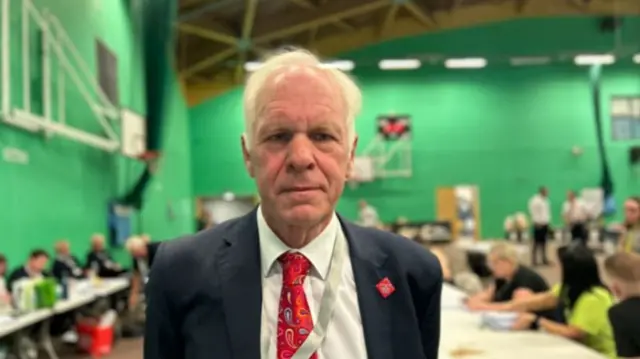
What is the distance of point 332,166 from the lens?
101cm

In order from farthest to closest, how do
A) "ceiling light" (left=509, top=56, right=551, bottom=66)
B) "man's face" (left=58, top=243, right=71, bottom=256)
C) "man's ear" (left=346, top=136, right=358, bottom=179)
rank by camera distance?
"ceiling light" (left=509, top=56, right=551, bottom=66) → "man's face" (left=58, top=243, right=71, bottom=256) → "man's ear" (left=346, top=136, right=358, bottom=179)

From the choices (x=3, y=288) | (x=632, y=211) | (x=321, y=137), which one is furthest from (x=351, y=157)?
(x=3, y=288)

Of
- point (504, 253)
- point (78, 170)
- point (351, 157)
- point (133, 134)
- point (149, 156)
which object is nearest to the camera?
point (351, 157)

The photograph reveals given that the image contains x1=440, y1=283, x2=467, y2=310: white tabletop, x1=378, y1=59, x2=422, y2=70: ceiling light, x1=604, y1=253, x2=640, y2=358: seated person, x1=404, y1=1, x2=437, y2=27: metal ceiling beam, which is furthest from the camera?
x1=378, y1=59, x2=422, y2=70: ceiling light

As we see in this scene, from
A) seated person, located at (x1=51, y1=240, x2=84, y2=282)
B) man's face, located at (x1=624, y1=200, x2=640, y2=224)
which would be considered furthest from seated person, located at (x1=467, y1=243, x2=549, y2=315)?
seated person, located at (x1=51, y1=240, x2=84, y2=282)

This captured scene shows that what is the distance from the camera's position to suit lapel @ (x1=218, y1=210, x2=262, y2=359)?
99 cm

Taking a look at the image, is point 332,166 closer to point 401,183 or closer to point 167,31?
point 167,31

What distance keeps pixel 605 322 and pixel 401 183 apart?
35.5ft

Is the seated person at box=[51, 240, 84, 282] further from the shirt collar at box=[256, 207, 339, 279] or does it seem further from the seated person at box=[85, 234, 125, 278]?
the shirt collar at box=[256, 207, 339, 279]

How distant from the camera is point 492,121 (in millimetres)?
14234

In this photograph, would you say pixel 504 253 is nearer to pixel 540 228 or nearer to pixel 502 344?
pixel 502 344

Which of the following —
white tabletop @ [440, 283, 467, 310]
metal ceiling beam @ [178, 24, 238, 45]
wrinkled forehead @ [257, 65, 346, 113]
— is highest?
metal ceiling beam @ [178, 24, 238, 45]

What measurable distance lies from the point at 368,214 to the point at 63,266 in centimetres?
Result: 762

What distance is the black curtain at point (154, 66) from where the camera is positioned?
890cm
